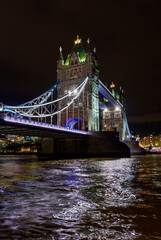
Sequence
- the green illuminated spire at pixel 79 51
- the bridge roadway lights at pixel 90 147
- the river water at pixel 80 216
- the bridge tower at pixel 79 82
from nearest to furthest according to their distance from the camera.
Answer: the river water at pixel 80 216
the bridge roadway lights at pixel 90 147
the bridge tower at pixel 79 82
the green illuminated spire at pixel 79 51

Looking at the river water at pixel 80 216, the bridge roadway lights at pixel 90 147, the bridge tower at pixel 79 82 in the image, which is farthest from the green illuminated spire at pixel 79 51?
the river water at pixel 80 216

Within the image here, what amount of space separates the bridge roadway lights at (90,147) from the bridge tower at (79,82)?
4625 mm

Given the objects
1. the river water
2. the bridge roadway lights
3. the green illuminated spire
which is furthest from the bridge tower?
the river water

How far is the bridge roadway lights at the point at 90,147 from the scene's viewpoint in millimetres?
39281

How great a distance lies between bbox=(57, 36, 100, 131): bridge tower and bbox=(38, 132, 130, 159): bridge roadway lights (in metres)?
4.62

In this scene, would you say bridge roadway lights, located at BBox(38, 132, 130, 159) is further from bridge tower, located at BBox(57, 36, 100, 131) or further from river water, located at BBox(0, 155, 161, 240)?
river water, located at BBox(0, 155, 161, 240)

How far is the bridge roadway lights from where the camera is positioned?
39.3m

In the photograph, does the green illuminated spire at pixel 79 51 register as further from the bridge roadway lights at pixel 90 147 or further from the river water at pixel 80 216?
the river water at pixel 80 216

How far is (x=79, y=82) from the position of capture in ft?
158

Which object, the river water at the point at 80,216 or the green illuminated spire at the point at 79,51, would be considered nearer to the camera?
the river water at the point at 80,216

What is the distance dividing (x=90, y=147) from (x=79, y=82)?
50.7 ft

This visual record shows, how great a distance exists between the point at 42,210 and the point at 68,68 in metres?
47.1

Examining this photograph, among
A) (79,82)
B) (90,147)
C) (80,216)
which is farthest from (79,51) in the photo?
(80,216)

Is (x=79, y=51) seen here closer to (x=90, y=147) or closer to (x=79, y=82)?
(x=79, y=82)
